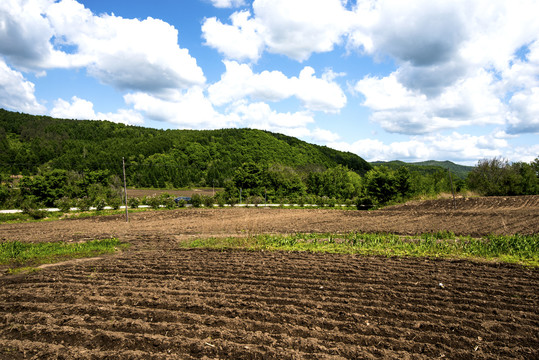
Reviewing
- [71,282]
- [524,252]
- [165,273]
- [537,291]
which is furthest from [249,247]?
[524,252]

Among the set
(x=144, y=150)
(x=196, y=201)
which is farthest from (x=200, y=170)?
(x=196, y=201)

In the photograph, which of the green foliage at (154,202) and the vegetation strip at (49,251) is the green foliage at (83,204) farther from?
the vegetation strip at (49,251)

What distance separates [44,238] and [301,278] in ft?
55.5

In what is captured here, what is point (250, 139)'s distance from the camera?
108 metres

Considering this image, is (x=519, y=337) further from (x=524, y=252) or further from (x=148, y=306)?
(x=524, y=252)

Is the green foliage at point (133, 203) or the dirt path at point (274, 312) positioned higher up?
the green foliage at point (133, 203)

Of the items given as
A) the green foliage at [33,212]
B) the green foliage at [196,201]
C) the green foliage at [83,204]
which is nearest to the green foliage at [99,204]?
the green foliage at [83,204]

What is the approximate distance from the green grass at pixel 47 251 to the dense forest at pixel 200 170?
1942 centimetres

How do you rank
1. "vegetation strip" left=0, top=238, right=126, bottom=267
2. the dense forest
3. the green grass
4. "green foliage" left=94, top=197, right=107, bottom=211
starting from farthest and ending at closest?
the dense forest
"green foliage" left=94, top=197, right=107, bottom=211
"vegetation strip" left=0, top=238, right=126, bottom=267
the green grass

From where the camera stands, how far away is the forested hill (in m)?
68.3

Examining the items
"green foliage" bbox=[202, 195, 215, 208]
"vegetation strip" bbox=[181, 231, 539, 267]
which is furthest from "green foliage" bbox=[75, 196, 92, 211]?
"vegetation strip" bbox=[181, 231, 539, 267]

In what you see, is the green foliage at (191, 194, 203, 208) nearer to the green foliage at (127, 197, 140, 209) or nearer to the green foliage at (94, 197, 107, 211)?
the green foliage at (127, 197, 140, 209)

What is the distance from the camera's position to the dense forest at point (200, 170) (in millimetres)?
43188

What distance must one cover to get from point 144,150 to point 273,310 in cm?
8668
